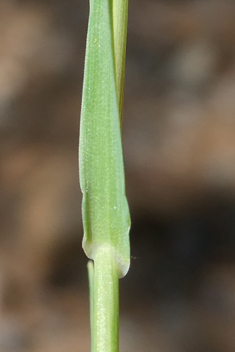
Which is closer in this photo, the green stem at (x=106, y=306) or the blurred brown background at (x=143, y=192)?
the green stem at (x=106, y=306)

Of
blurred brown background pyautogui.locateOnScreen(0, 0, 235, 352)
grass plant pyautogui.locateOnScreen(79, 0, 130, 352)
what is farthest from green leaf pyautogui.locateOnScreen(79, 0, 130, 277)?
blurred brown background pyautogui.locateOnScreen(0, 0, 235, 352)

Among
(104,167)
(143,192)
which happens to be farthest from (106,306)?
(143,192)

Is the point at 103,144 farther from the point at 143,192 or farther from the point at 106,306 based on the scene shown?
the point at 143,192

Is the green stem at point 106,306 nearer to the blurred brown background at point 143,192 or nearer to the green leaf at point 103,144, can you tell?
the green leaf at point 103,144

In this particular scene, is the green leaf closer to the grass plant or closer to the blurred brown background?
the grass plant

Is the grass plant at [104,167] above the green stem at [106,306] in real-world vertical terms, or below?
above

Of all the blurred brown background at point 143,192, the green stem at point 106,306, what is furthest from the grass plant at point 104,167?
the blurred brown background at point 143,192
